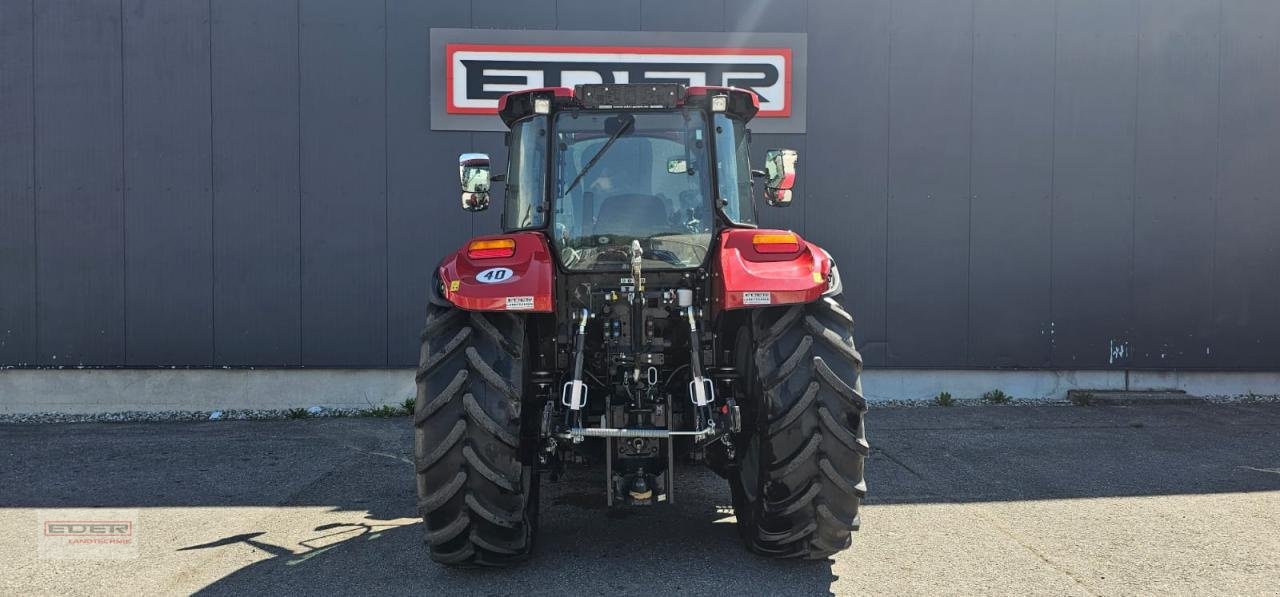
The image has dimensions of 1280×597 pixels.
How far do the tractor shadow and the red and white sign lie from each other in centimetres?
478

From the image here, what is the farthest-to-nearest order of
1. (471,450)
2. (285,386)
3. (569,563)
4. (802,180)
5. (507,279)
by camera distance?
(802,180) → (285,386) → (569,563) → (507,279) → (471,450)

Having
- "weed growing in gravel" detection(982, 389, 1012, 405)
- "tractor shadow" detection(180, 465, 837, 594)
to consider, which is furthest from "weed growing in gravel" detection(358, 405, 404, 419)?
"weed growing in gravel" detection(982, 389, 1012, 405)

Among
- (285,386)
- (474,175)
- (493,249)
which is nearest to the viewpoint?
(493,249)

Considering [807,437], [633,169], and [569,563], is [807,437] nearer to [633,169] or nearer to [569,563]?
[569,563]

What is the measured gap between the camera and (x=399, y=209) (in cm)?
807

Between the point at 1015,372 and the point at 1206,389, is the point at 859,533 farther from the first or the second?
the point at 1206,389

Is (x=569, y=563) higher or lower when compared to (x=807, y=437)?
lower

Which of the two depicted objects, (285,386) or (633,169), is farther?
(285,386)

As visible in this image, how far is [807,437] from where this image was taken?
3518mm

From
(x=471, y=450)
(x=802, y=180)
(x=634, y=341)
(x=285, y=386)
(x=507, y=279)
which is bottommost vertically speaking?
(x=285, y=386)

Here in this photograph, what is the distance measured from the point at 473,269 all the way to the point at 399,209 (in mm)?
4756

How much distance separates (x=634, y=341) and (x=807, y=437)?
90 centimetres

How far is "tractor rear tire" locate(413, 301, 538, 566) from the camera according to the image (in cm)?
344

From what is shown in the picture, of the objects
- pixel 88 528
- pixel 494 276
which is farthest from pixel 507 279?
pixel 88 528
